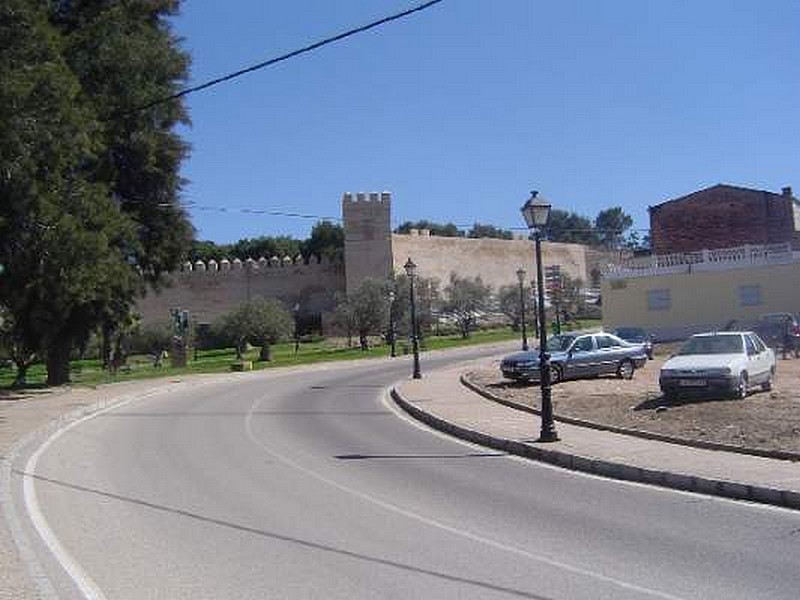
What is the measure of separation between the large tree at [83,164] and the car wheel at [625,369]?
15.7 metres

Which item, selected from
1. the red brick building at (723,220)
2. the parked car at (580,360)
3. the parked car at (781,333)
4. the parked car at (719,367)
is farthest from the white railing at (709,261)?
the parked car at (719,367)

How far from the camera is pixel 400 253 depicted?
100 meters

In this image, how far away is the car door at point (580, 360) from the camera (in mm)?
30531

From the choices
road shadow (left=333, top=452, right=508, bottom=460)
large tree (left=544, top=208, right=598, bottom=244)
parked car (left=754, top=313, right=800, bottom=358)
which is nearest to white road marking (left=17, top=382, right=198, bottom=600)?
road shadow (left=333, top=452, right=508, bottom=460)

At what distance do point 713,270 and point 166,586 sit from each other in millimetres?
44643

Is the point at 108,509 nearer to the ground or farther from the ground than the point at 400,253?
nearer to the ground

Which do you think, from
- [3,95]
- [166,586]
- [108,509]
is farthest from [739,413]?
[3,95]

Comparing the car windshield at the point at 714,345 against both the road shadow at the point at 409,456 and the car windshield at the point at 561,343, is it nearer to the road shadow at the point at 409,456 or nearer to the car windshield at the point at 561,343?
the road shadow at the point at 409,456

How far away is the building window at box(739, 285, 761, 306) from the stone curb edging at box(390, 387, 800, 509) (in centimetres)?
3216

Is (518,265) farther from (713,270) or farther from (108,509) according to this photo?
(108,509)

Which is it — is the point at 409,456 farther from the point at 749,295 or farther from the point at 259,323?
the point at 259,323

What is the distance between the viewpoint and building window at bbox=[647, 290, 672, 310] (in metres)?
51.0

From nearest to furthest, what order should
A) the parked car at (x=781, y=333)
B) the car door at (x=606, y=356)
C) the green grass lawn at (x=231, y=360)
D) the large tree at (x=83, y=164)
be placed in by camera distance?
the large tree at (x=83, y=164)
the car door at (x=606, y=356)
the parked car at (x=781, y=333)
the green grass lawn at (x=231, y=360)

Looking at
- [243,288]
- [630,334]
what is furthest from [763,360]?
[243,288]
